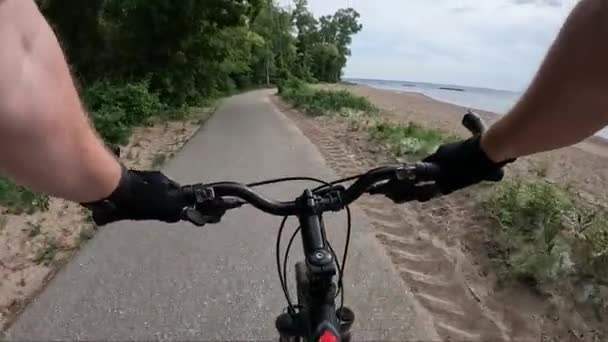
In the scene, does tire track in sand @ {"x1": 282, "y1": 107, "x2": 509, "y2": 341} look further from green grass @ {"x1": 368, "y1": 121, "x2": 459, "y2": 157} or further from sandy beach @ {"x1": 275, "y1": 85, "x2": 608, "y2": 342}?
green grass @ {"x1": 368, "y1": 121, "x2": 459, "y2": 157}

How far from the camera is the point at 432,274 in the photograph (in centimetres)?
431

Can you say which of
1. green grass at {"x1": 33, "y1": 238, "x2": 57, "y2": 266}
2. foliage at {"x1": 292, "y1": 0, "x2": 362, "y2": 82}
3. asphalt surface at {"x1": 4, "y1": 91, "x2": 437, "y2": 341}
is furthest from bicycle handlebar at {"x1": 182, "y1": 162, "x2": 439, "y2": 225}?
foliage at {"x1": 292, "y1": 0, "x2": 362, "y2": 82}

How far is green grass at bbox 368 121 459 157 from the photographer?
8.54m

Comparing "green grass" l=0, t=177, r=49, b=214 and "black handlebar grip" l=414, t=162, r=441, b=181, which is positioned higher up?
"black handlebar grip" l=414, t=162, r=441, b=181

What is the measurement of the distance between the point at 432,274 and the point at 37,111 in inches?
156

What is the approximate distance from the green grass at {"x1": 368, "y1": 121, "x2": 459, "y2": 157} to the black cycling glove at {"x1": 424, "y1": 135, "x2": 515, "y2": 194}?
6.73 meters

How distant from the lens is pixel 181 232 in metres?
5.32

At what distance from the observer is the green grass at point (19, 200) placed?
537 cm

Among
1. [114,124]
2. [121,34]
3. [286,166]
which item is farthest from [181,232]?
[121,34]

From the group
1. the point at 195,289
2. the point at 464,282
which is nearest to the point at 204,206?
the point at 195,289

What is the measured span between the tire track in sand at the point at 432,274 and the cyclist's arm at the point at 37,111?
310 centimetres

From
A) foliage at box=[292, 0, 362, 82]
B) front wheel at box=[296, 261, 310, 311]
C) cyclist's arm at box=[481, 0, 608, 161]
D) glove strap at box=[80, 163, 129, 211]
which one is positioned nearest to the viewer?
cyclist's arm at box=[481, 0, 608, 161]

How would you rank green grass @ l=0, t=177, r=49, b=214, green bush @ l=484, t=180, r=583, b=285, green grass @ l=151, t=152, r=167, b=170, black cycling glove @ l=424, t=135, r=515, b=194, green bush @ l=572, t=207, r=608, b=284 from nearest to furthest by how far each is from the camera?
black cycling glove @ l=424, t=135, r=515, b=194 < green bush @ l=572, t=207, r=608, b=284 < green bush @ l=484, t=180, r=583, b=285 < green grass @ l=0, t=177, r=49, b=214 < green grass @ l=151, t=152, r=167, b=170

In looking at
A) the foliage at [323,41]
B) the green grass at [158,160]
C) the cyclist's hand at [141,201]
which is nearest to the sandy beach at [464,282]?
the cyclist's hand at [141,201]
